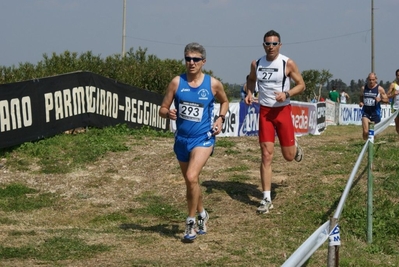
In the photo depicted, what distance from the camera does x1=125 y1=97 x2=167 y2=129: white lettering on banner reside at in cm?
1827

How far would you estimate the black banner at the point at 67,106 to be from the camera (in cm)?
1373

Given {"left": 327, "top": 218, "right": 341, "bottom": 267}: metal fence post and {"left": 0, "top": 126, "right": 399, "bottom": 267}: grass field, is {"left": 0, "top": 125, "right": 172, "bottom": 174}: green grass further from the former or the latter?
{"left": 327, "top": 218, "right": 341, "bottom": 267}: metal fence post

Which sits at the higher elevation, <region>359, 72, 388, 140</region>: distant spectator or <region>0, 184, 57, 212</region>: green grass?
<region>359, 72, 388, 140</region>: distant spectator

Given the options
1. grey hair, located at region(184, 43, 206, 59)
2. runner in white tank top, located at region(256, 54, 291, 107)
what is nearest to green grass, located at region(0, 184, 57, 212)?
runner in white tank top, located at region(256, 54, 291, 107)

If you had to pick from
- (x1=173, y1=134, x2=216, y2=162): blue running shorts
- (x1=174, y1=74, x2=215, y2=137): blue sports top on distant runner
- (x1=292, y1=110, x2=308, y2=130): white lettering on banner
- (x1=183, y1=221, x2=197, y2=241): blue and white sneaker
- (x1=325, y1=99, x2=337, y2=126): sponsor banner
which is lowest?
(x1=183, y1=221, x2=197, y2=241): blue and white sneaker

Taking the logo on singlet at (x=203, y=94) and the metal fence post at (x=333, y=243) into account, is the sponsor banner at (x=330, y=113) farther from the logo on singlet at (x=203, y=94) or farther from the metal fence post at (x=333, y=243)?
the metal fence post at (x=333, y=243)

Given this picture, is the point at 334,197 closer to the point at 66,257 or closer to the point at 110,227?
the point at 110,227

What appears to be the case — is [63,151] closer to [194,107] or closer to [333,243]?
[194,107]

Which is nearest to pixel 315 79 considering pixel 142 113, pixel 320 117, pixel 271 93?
pixel 320 117

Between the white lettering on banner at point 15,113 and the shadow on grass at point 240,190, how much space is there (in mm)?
4592

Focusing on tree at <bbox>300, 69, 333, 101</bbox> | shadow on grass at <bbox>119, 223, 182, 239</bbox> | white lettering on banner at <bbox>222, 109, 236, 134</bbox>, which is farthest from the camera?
tree at <bbox>300, 69, 333, 101</bbox>

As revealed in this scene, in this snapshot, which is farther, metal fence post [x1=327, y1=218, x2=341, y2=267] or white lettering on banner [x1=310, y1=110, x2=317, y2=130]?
white lettering on banner [x1=310, y1=110, x2=317, y2=130]

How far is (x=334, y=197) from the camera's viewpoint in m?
9.51

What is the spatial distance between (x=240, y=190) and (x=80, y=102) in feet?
22.6
